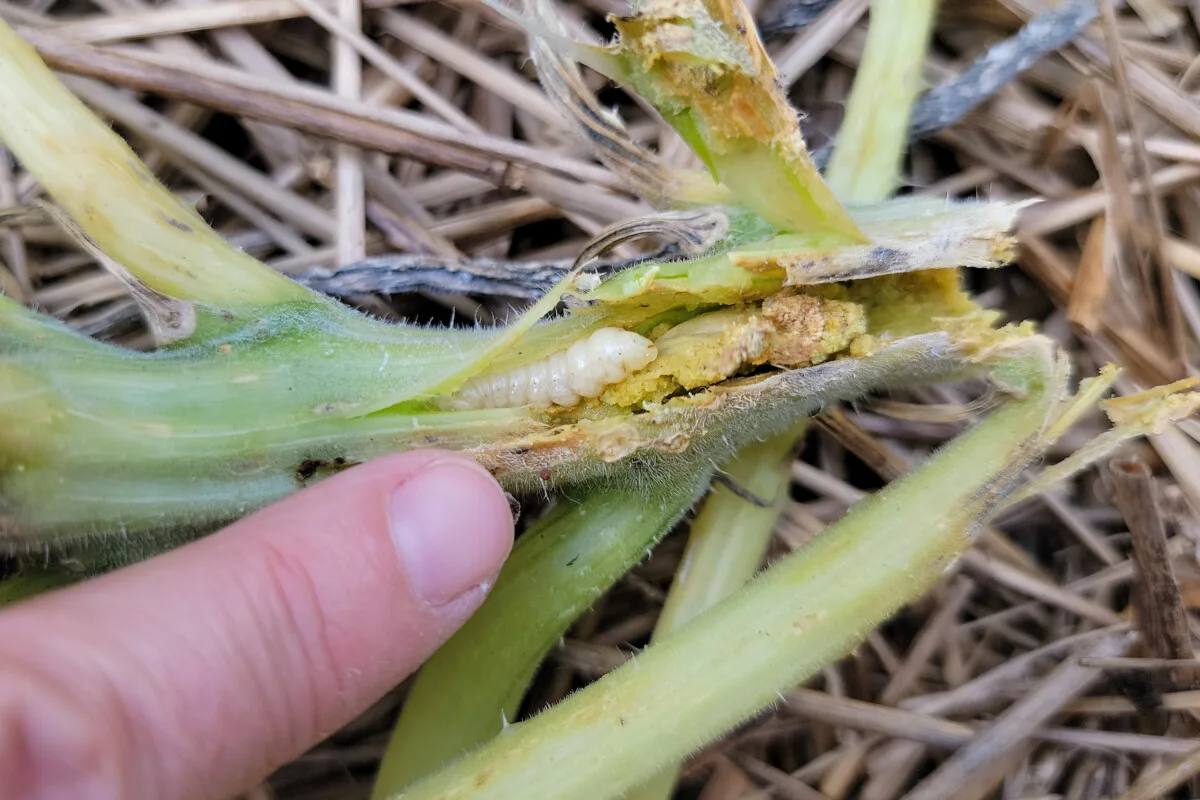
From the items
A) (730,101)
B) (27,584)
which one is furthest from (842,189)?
(27,584)

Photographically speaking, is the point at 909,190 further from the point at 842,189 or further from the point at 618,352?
the point at 618,352

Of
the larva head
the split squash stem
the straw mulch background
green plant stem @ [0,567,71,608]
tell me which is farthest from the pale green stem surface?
green plant stem @ [0,567,71,608]

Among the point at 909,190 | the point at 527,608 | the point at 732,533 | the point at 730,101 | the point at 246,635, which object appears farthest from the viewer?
the point at 909,190

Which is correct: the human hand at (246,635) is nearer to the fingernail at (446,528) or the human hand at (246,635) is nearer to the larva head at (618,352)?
the fingernail at (446,528)

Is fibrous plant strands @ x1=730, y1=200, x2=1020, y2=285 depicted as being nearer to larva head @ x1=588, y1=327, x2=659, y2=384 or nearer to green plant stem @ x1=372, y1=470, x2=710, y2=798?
larva head @ x1=588, y1=327, x2=659, y2=384

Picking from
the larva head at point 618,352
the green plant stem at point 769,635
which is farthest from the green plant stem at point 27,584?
the larva head at point 618,352
